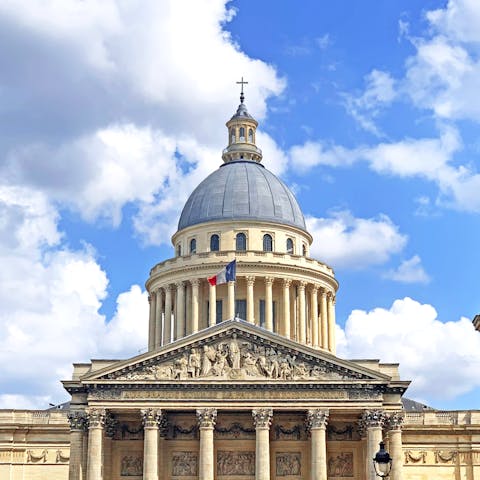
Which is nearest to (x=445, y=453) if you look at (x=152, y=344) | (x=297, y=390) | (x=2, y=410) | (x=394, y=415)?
(x=394, y=415)

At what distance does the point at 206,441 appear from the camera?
67.1 metres

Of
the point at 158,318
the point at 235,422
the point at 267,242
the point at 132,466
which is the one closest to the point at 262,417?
Answer: the point at 235,422

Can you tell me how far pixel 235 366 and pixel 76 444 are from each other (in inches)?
466

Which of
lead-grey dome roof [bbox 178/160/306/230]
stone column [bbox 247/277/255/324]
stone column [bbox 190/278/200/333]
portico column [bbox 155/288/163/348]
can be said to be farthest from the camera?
lead-grey dome roof [bbox 178/160/306/230]

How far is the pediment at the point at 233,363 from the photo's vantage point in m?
68.1

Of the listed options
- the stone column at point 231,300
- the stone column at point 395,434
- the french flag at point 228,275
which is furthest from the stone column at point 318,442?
the stone column at point 231,300

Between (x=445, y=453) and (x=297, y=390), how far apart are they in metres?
16.0

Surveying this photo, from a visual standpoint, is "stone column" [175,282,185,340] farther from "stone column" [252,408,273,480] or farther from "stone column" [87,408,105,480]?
"stone column" [252,408,273,480]

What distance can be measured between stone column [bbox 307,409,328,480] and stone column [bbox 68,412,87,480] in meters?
15.1

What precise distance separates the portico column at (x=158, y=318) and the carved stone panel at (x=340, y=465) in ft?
80.4

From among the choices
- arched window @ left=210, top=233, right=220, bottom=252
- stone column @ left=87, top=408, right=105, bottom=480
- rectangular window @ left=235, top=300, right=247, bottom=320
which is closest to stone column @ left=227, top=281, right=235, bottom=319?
rectangular window @ left=235, top=300, right=247, bottom=320

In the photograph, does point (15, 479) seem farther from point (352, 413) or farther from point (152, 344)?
point (352, 413)

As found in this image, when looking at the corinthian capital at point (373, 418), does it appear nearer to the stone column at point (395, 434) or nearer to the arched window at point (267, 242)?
the stone column at point (395, 434)

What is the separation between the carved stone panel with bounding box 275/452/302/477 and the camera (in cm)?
7125
